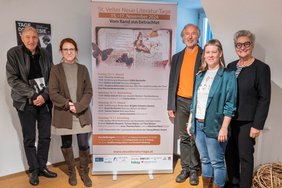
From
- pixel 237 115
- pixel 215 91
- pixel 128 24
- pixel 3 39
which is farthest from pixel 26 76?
pixel 237 115

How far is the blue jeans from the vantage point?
2.17 m

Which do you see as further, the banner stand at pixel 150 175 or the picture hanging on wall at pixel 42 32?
the banner stand at pixel 150 175

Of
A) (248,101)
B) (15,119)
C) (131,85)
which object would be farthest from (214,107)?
(15,119)

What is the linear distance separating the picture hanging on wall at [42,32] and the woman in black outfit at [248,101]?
187 centimetres

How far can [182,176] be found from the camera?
2.84 metres

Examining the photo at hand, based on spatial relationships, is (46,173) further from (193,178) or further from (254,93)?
(254,93)

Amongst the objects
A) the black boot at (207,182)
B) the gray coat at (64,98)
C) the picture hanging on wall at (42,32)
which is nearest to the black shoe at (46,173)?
the gray coat at (64,98)

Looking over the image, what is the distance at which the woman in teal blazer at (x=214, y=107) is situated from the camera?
208 centimetres

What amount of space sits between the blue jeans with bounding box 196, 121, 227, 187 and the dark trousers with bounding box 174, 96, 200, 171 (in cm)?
44

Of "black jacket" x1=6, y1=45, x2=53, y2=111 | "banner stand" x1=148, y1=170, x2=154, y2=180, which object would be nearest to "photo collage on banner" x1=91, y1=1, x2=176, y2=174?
"banner stand" x1=148, y1=170, x2=154, y2=180

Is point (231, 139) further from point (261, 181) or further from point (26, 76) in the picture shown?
point (26, 76)

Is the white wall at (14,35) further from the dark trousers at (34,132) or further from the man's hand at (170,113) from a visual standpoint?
the man's hand at (170,113)

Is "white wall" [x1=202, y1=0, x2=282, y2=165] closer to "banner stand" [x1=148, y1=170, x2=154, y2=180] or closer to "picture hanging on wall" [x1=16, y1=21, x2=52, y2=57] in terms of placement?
"banner stand" [x1=148, y1=170, x2=154, y2=180]

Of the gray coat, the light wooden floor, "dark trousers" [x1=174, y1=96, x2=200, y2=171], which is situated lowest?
the light wooden floor
